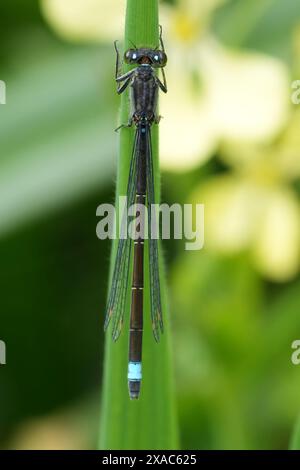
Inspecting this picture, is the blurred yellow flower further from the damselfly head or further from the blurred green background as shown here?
the damselfly head

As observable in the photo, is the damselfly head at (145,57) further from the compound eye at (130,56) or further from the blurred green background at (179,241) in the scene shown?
the blurred green background at (179,241)

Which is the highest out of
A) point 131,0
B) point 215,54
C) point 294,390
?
point 215,54

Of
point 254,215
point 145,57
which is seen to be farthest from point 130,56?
point 254,215

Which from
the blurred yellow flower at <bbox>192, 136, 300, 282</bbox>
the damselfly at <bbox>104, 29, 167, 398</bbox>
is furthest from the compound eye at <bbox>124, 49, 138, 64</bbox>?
the blurred yellow flower at <bbox>192, 136, 300, 282</bbox>

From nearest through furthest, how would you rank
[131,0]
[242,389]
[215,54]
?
[131,0], [215,54], [242,389]
